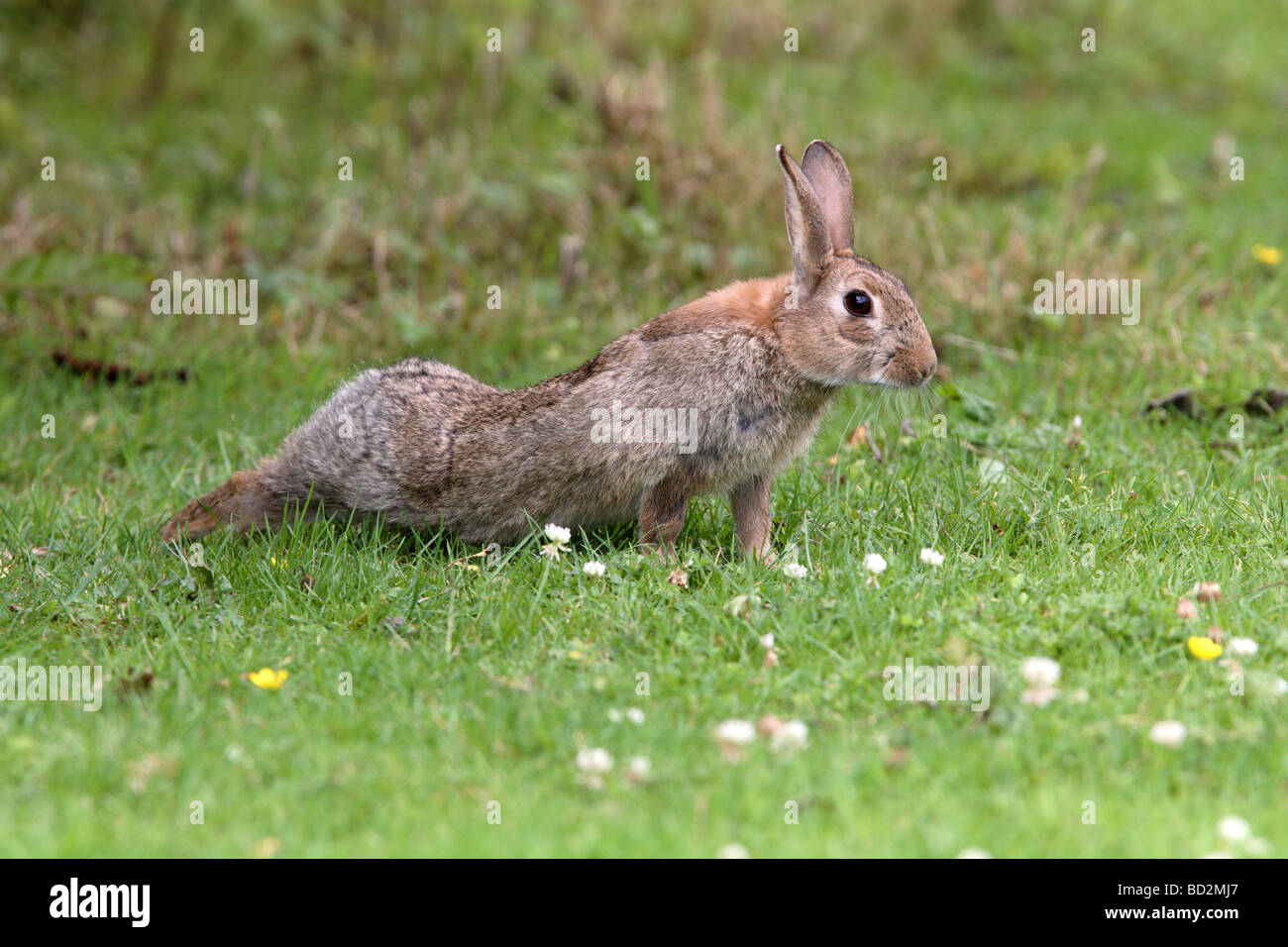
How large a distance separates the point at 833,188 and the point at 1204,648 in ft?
7.72

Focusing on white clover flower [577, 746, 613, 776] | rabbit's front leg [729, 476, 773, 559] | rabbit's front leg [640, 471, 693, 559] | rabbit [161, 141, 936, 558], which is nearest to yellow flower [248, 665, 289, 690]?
white clover flower [577, 746, 613, 776]

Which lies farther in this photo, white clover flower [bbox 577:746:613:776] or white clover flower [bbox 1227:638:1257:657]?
white clover flower [bbox 1227:638:1257:657]

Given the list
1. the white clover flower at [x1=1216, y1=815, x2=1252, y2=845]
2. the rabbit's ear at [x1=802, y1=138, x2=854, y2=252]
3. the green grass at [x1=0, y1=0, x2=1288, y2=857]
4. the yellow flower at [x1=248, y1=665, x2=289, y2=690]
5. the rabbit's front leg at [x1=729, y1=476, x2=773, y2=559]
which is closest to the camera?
the white clover flower at [x1=1216, y1=815, x2=1252, y2=845]

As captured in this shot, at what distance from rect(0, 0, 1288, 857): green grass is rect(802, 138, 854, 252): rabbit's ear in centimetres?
85

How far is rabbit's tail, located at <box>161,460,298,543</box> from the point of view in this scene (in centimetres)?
590

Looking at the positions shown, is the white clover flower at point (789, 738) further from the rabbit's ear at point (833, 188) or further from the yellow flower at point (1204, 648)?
the rabbit's ear at point (833, 188)

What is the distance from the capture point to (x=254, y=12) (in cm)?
A: 1002

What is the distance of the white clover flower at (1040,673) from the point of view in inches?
167

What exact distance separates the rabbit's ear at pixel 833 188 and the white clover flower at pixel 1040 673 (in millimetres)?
2130

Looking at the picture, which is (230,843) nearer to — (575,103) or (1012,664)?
Answer: (1012,664)

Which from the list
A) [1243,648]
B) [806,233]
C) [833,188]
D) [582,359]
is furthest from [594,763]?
[582,359]

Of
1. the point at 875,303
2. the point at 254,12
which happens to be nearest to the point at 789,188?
the point at 875,303

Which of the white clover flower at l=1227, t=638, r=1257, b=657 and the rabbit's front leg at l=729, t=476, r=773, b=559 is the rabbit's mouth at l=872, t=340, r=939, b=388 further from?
the white clover flower at l=1227, t=638, r=1257, b=657

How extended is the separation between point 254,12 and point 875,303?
20.4 ft
